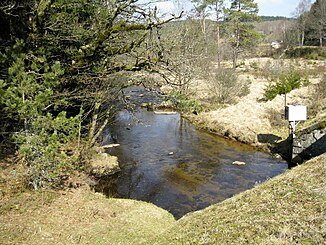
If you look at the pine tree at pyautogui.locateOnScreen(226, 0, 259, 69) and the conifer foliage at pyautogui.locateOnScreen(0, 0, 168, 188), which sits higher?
the pine tree at pyautogui.locateOnScreen(226, 0, 259, 69)

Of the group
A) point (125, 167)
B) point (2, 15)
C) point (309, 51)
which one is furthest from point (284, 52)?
point (2, 15)

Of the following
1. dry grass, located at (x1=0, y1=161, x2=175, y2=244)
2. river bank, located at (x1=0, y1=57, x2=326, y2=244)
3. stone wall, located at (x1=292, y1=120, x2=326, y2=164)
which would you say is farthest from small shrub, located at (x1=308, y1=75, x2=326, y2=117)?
dry grass, located at (x1=0, y1=161, x2=175, y2=244)

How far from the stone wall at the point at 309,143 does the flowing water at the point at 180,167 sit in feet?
2.09

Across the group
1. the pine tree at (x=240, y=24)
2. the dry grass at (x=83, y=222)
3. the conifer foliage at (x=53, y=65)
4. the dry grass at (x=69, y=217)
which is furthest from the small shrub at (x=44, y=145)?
the pine tree at (x=240, y=24)

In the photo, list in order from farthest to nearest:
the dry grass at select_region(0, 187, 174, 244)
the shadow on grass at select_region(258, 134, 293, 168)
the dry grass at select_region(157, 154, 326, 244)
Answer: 1. the shadow on grass at select_region(258, 134, 293, 168)
2. the dry grass at select_region(0, 187, 174, 244)
3. the dry grass at select_region(157, 154, 326, 244)

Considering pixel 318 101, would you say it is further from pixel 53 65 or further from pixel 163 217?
pixel 53 65

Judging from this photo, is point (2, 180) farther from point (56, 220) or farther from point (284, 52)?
point (284, 52)

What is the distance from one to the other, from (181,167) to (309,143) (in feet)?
15.2

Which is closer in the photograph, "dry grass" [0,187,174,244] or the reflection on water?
"dry grass" [0,187,174,244]

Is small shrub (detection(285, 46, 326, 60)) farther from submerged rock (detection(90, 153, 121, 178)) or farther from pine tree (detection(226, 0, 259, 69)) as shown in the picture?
submerged rock (detection(90, 153, 121, 178))

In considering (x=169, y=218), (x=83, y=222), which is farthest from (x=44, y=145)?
(x=169, y=218)

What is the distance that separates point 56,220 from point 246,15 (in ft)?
103

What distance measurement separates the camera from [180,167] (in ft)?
39.9

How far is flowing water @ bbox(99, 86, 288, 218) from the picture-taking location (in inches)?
385
